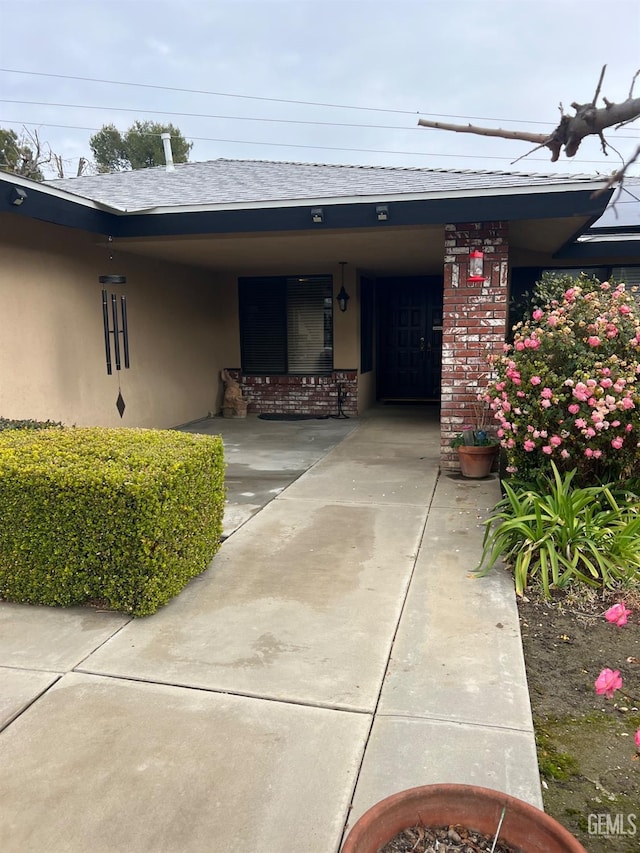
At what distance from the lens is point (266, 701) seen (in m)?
2.49

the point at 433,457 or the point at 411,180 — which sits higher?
the point at 411,180

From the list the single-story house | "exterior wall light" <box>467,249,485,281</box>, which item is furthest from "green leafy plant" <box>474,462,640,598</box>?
"exterior wall light" <box>467,249,485,281</box>

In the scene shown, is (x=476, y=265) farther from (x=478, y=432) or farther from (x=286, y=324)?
(x=286, y=324)

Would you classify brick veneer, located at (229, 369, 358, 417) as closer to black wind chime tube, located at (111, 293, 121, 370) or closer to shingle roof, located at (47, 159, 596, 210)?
shingle roof, located at (47, 159, 596, 210)

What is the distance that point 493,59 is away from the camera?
5.27ft

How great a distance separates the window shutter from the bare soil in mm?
7532

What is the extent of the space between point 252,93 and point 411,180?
75.4 feet

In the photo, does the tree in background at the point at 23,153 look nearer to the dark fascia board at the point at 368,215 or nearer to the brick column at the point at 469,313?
the dark fascia board at the point at 368,215

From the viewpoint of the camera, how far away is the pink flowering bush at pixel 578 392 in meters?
4.07

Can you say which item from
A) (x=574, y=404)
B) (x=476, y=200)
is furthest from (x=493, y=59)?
(x=476, y=200)

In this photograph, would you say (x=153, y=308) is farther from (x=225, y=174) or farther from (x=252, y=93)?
(x=252, y=93)

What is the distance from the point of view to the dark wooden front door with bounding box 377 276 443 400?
1181cm

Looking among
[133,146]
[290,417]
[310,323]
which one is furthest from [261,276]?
[133,146]

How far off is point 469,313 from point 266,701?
15.2 ft
